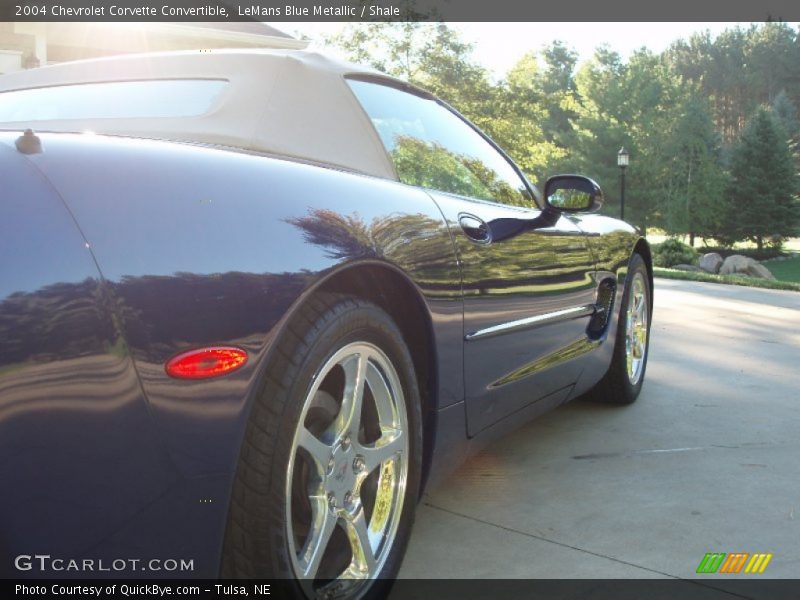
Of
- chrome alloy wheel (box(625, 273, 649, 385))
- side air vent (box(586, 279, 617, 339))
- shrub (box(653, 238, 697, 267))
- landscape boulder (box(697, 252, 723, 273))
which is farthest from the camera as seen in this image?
shrub (box(653, 238, 697, 267))

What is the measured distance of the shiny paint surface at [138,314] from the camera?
4.28 feet

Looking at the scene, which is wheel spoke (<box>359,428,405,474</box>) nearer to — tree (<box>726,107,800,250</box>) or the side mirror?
the side mirror

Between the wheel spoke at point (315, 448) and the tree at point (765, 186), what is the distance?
47.2 meters

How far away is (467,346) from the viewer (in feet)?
7.83

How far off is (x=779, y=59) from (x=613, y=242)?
268ft

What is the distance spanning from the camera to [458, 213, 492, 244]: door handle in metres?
2.48

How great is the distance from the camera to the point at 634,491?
3025 mm

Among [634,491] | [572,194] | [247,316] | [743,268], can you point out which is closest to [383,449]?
[247,316]

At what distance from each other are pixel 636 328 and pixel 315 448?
2909 mm

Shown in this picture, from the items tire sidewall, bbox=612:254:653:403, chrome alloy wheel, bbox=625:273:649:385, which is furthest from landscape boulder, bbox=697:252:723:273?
tire sidewall, bbox=612:254:653:403

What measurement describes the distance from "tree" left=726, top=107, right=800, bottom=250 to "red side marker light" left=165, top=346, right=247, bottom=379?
4754 centimetres

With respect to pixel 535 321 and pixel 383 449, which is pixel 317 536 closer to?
pixel 383 449

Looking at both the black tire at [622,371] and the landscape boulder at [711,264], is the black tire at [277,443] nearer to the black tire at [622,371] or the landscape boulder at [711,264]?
the black tire at [622,371]

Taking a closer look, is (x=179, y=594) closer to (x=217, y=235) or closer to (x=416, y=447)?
(x=217, y=235)
